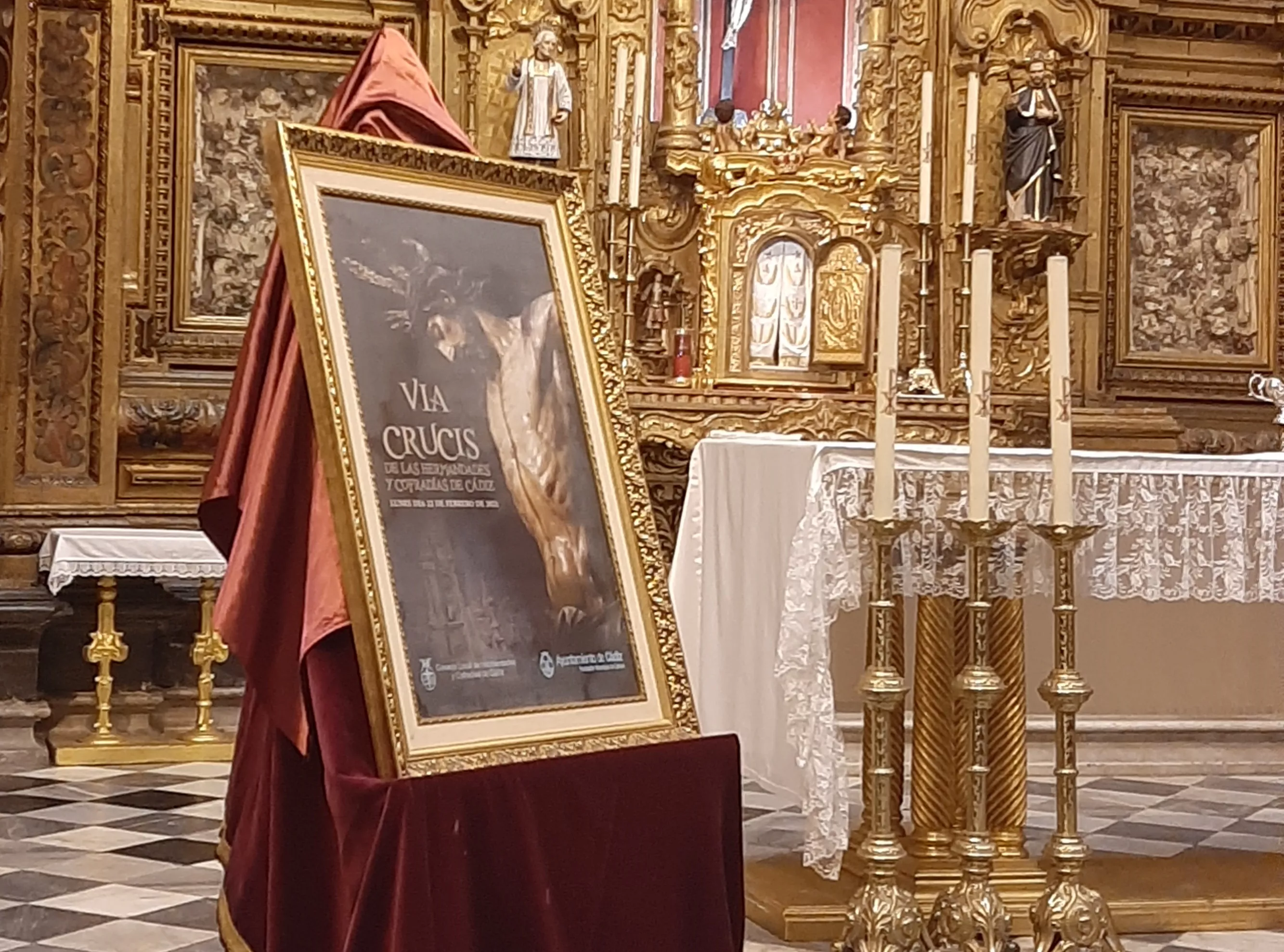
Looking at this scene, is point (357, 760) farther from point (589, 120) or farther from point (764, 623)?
point (589, 120)

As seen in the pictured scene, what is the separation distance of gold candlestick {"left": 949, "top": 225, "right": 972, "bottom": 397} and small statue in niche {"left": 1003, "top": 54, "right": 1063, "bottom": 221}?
0.30 meters

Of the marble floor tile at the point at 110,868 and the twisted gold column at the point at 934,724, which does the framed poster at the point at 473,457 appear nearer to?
the twisted gold column at the point at 934,724

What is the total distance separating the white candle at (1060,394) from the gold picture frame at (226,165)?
4689 mm

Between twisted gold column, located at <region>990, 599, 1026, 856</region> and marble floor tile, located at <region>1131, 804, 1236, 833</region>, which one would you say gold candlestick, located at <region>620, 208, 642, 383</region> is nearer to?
marble floor tile, located at <region>1131, 804, 1236, 833</region>

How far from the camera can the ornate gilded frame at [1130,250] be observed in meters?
8.38

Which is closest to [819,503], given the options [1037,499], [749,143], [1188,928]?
[1037,499]

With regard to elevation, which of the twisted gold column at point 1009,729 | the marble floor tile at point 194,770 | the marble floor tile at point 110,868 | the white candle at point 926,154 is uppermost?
the white candle at point 926,154

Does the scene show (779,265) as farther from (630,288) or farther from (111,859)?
(111,859)

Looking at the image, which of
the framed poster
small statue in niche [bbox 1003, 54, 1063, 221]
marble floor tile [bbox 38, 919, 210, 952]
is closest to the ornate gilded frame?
small statue in niche [bbox 1003, 54, 1063, 221]

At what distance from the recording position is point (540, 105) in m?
7.31

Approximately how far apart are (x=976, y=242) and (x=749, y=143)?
108 centimetres

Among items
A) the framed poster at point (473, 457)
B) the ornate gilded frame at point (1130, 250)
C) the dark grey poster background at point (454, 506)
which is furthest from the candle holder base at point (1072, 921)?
the ornate gilded frame at point (1130, 250)

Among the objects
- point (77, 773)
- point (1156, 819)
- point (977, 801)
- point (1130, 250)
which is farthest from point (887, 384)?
point (1130, 250)

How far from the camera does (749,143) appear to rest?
7.57 metres
